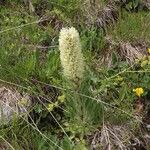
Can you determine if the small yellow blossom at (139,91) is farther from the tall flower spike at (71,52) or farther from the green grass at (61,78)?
the tall flower spike at (71,52)

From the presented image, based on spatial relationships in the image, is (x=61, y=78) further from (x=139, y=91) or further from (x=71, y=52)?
(x=71, y=52)

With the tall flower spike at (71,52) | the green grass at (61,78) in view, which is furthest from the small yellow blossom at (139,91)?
the tall flower spike at (71,52)

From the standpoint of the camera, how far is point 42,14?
5.23 m

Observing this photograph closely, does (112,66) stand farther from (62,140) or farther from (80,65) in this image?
(80,65)

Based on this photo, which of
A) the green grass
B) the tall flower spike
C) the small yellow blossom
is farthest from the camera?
the small yellow blossom

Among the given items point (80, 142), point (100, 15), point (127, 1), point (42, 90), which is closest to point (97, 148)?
point (80, 142)

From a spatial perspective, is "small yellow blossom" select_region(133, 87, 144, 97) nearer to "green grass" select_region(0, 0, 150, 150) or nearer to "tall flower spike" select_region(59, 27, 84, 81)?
"green grass" select_region(0, 0, 150, 150)

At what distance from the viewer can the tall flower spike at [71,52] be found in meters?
3.20

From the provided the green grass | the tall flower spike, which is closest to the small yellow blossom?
the green grass

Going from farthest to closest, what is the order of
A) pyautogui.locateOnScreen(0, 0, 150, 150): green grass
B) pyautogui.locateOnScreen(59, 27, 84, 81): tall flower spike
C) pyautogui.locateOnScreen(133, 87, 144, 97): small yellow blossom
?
1. pyautogui.locateOnScreen(133, 87, 144, 97): small yellow blossom
2. pyautogui.locateOnScreen(0, 0, 150, 150): green grass
3. pyautogui.locateOnScreen(59, 27, 84, 81): tall flower spike

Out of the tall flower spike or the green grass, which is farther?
the green grass

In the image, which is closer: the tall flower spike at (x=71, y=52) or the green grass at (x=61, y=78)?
the tall flower spike at (x=71, y=52)

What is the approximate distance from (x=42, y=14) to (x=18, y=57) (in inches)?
33.7

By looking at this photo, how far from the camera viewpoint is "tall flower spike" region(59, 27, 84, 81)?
3.20 meters
